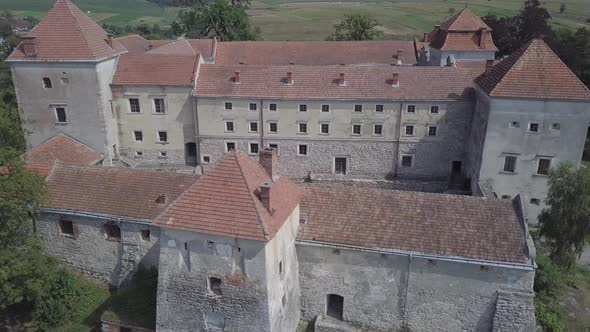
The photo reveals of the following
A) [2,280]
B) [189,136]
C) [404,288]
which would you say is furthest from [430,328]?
[189,136]

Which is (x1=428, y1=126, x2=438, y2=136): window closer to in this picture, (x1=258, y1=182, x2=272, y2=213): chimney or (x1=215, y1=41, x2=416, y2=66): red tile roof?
(x1=215, y1=41, x2=416, y2=66): red tile roof

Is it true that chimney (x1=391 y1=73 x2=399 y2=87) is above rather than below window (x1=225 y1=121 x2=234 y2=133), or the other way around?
above

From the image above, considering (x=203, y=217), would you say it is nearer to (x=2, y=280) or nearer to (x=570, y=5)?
(x=2, y=280)

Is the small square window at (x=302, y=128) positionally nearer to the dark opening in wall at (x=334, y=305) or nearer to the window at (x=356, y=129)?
the window at (x=356, y=129)

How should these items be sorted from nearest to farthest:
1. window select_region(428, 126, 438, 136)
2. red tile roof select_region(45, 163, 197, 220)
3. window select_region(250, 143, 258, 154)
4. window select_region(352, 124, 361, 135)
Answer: red tile roof select_region(45, 163, 197, 220) < window select_region(428, 126, 438, 136) < window select_region(352, 124, 361, 135) < window select_region(250, 143, 258, 154)

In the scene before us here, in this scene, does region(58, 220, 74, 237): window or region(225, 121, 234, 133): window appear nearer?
region(58, 220, 74, 237): window

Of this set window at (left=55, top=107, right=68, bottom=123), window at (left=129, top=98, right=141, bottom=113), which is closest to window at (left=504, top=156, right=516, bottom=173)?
window at (left=129, top=98, right=141, bottom=113)
